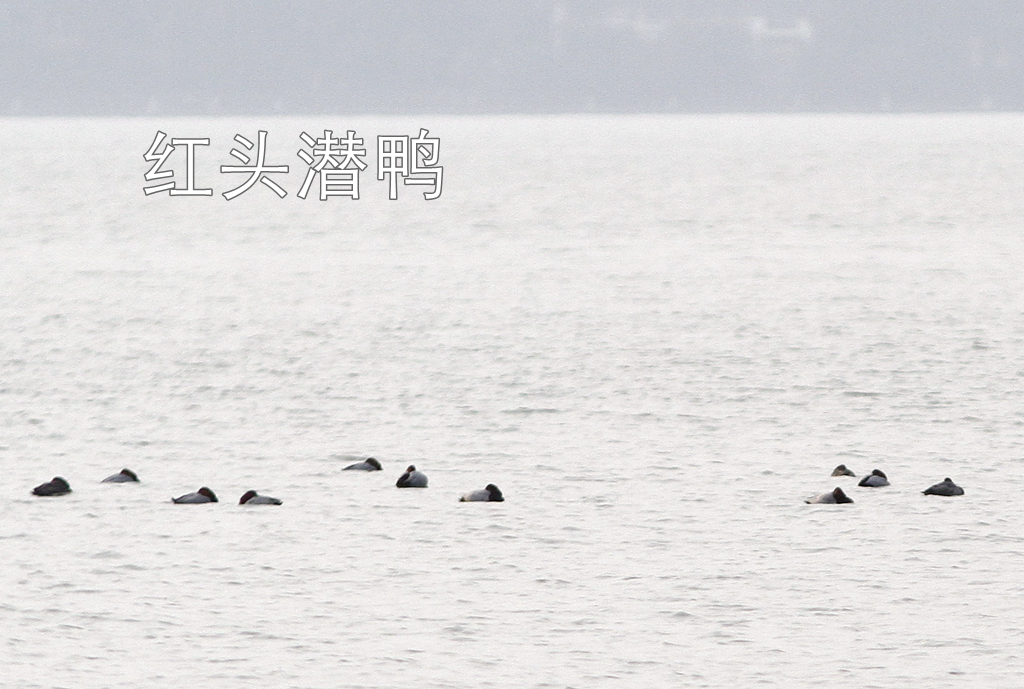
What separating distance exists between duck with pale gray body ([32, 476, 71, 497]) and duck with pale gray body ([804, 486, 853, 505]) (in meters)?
9.62

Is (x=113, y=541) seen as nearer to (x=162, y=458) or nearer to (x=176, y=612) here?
(x=176, y=612)

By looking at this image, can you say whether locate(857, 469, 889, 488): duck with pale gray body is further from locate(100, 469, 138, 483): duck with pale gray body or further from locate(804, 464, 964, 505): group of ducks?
locate(100, 469, 138, 483): duck with pale gray body

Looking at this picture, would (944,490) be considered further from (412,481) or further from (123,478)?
(123,478)

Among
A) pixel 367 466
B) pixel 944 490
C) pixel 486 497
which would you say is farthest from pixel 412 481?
pixel 944 490

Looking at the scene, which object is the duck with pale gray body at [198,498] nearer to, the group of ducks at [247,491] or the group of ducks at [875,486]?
the group of ducks at [247,491]

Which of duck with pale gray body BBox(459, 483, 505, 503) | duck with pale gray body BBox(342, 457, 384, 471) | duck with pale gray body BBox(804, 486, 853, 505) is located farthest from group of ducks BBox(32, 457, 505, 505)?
duck with pale gray body BBox(804, 486, 853, 505)

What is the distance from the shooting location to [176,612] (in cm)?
1858

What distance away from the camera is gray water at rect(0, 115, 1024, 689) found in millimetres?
17500

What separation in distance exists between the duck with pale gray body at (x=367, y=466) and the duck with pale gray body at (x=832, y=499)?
240 inches

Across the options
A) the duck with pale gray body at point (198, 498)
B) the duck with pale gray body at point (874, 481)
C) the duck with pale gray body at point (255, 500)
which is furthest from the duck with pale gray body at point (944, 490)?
the duck with pale gray body at point (198, 498)

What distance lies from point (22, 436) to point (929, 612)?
52.1 feet

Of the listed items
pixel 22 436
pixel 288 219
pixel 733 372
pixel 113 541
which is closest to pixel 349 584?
pixel 113 541

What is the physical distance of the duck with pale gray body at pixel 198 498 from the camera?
23.5 metres

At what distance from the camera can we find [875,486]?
2425 centimetres
